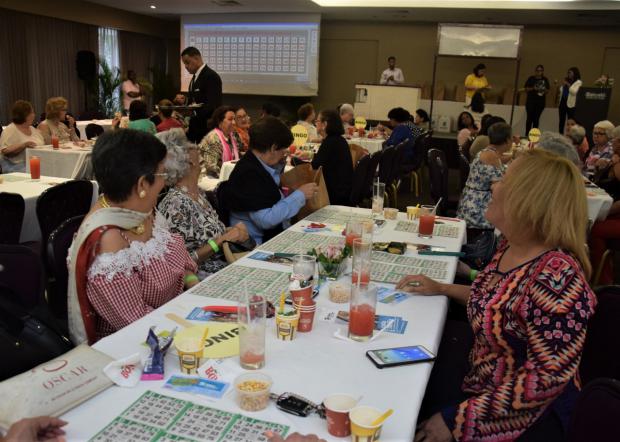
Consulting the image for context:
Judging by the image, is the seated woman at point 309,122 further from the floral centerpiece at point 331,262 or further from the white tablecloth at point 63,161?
the floral centerpiece at point 331,262

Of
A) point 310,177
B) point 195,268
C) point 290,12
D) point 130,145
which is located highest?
point 290,12

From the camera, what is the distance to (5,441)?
1022mm

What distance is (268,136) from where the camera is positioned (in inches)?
119

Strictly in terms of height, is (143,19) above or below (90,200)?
above

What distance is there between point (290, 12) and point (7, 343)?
12.3 metres

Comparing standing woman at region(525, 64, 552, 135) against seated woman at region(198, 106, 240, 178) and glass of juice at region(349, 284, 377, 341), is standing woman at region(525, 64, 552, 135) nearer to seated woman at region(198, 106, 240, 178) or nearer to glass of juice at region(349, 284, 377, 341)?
seated woman at region(198, 106, 240, 178)

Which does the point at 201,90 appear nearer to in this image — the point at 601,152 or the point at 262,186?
the point at 262,186

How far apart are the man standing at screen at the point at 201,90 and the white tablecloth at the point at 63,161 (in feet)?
4.18

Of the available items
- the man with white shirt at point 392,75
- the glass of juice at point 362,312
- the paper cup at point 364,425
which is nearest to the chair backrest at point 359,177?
the glass of juice at point 362,312

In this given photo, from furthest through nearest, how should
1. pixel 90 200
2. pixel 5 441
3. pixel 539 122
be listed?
1. pixel 539 122
2. pixel 90 200
3. pixel 5 441

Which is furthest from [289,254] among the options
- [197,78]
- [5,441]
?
[197,78]

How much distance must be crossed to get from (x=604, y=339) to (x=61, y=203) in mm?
2912

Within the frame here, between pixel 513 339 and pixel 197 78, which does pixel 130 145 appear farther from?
pixel 197 78

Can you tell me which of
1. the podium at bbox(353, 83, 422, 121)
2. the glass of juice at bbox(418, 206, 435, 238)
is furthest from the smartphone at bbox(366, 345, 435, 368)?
the podium at bbox(353, 83, 422, 121)
